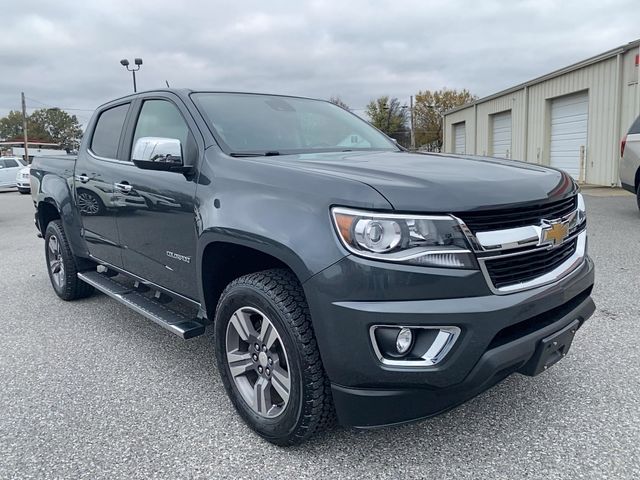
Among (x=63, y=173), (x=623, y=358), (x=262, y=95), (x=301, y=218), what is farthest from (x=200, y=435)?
(x=63, y=173)

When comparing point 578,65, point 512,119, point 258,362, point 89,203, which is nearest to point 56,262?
point 89,203

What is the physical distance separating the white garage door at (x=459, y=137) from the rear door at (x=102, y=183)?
2486 cm

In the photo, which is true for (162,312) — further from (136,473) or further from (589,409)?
(589,409)

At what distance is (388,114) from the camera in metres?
59.9

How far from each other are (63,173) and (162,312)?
221 cm

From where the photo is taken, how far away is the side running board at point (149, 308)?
3.10m

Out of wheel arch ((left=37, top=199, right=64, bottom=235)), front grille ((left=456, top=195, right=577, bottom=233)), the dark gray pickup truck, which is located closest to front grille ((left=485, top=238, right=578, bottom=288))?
the dark gray pickup truck

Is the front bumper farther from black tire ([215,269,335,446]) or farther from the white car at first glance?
the white car

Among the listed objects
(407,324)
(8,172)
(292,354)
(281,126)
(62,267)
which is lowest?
(62,267)

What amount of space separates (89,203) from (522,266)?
11.3 ft

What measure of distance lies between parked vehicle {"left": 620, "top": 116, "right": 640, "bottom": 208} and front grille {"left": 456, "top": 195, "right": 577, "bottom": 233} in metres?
7.34

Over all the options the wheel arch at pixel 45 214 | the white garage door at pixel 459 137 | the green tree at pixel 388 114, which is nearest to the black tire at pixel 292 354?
the wheel arch at pixel 45 214

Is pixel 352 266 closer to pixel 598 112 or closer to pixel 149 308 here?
pixel 149 308

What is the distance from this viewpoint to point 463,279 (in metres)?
2.10
